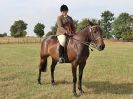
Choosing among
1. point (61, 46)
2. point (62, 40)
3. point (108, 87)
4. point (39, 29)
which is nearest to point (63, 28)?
point (62, 40)

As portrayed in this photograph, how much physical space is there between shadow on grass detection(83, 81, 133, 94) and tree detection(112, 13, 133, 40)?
333 feet

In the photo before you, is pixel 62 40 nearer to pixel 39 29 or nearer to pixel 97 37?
pixel 97 37

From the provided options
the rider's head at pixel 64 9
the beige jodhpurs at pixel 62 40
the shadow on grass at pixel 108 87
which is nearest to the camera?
the beige jodhpurs at pixel 62 40

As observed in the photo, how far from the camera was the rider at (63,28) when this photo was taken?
441 inches

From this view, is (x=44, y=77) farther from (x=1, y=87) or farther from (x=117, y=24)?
(x=117, y=24)

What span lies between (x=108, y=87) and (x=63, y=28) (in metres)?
2.91

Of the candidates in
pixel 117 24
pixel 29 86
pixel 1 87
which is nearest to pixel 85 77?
pixel 29 86

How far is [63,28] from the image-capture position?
11.2 m

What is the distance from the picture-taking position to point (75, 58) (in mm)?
10875

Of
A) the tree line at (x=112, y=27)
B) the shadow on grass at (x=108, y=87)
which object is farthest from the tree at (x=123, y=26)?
the shadow on grass at (x=108, y=87)

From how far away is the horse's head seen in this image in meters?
→ 10.1

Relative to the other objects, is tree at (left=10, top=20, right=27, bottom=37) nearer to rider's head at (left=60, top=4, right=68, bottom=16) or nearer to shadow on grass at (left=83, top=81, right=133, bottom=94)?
shadow on grass at (left=83, top=81, right=133, bottom=94)

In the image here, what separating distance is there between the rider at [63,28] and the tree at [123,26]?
103 m

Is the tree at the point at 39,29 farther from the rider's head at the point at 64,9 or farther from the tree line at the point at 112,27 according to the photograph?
the rider's head at the point at 64,9
